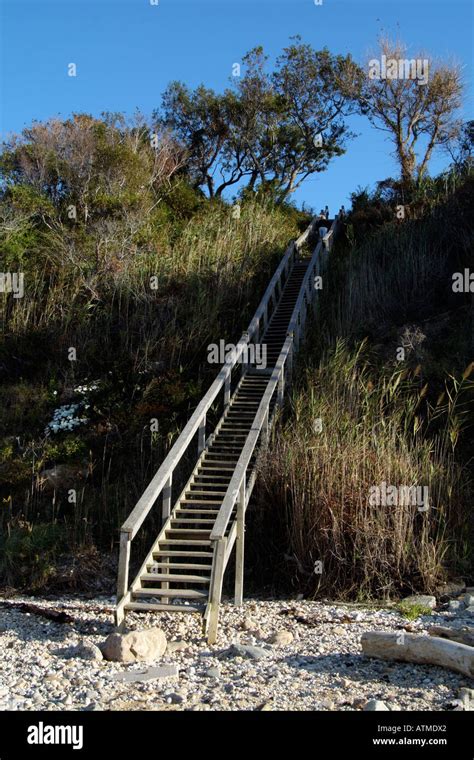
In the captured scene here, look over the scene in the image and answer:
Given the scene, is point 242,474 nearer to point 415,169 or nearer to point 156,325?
point 156,325

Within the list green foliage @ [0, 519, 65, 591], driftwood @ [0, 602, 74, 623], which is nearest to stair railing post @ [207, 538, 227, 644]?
driftwood @ [0, 602, 74, 623]

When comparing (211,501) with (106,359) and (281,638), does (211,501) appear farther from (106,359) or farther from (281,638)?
(106,359)

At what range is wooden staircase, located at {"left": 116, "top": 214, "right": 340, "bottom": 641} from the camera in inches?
289

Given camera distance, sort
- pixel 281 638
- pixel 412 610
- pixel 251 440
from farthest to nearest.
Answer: pixel 251 440
pixel 412 610
pixel 281 638

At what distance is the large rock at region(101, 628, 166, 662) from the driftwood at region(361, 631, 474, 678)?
1741mm

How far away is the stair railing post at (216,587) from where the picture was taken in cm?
701

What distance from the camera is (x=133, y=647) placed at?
6.34 m

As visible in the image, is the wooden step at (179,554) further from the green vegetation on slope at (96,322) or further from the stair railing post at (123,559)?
the green vegetation on slope at (96,322)

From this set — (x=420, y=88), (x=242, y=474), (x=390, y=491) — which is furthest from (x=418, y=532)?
(x=420, y=88)

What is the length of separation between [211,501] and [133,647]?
2949mm

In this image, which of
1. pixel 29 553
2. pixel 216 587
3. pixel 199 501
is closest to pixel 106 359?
pixel 29 553

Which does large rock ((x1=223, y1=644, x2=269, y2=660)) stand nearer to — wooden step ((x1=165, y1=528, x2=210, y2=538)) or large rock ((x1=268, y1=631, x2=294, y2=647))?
large rock ((x1=268, y1=631, x2=294, y2=647))

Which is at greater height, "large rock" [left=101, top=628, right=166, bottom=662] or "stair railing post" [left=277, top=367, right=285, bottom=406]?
"stair railing post" [left=277, top=367, right=285, bottom=406]

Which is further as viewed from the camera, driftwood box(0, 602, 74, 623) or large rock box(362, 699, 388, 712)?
driftwood box(0, 602, 74, 623)
